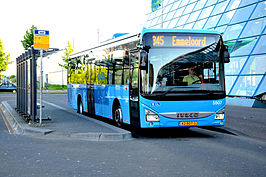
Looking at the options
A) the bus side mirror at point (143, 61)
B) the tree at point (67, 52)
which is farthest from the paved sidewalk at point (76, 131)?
the tree at point (67, 52)

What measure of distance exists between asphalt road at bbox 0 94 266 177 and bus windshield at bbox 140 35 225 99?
1222 millimetres

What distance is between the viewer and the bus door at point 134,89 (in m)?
10.4

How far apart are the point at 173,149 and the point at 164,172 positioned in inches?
92.9

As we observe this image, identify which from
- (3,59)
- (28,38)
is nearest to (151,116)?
(28,38)

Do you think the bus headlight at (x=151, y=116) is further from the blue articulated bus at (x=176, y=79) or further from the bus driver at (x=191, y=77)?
the bus driver at (x=191, y=77)

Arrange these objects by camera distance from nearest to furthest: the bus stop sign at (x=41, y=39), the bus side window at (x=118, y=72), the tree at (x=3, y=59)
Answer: the bus side window at (x=118, y=72), the bus stop sign at (x=41, y=39), the tree at (x=3, y=59)

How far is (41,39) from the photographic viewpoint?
1219cm

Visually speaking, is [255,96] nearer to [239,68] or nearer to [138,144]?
[239,68]

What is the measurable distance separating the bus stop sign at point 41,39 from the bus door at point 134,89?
2.90 metres

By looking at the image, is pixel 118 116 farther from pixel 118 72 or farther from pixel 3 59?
pixel 3 59

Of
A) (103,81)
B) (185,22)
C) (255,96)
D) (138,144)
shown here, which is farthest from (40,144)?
(185,22)

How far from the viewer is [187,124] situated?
1009 cm

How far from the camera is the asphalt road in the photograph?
20.2 feet

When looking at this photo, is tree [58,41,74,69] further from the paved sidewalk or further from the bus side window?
the bus side window
